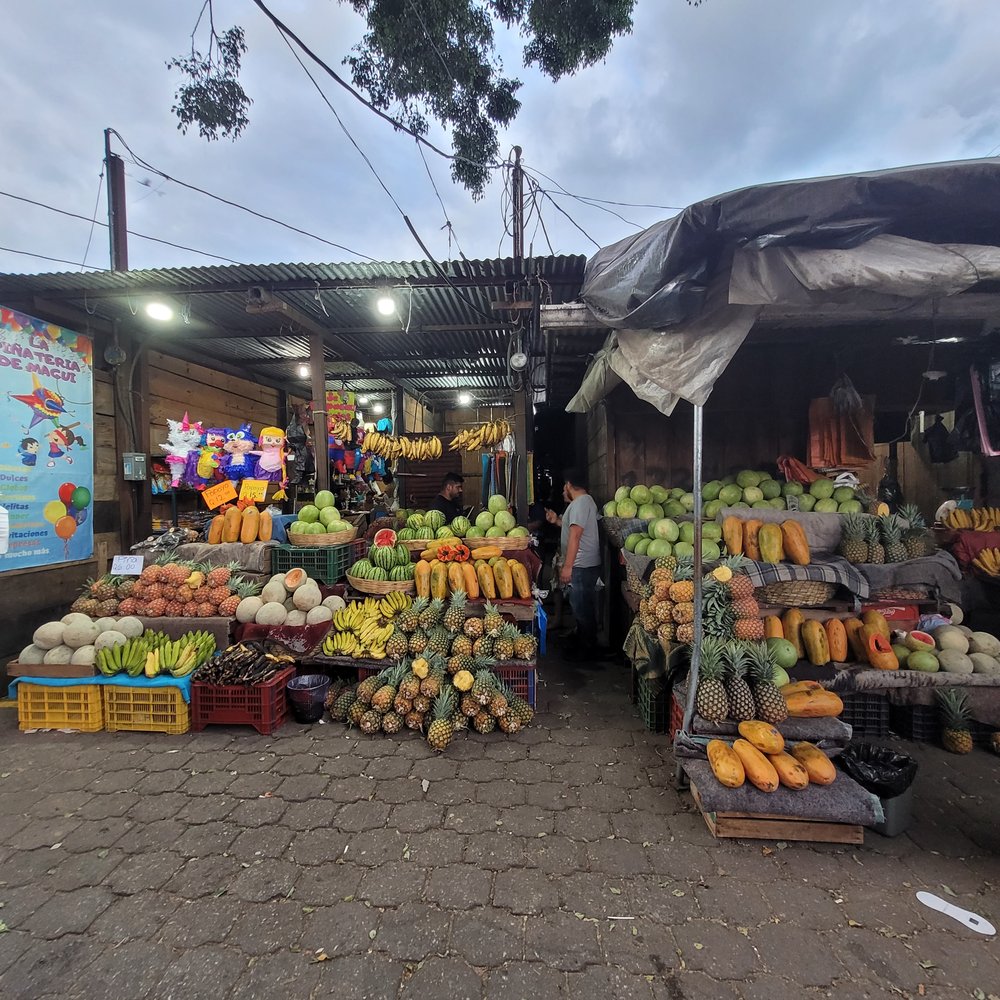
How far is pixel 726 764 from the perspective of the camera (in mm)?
2561

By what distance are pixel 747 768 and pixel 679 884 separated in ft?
2.26

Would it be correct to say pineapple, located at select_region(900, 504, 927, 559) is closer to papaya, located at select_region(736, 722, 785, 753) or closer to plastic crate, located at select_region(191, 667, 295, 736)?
papaya, located at select_region(736, 722, 785, 753)

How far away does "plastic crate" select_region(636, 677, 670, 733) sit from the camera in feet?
11.8

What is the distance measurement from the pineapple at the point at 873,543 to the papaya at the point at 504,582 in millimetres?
2942

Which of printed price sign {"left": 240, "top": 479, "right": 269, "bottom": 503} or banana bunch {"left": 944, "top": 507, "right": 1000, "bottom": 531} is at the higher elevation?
printed price sign {"left": 240, "top": 479, "right": 269, "bottom": 503}

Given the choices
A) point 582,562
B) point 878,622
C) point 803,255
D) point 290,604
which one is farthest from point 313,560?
point 878,622

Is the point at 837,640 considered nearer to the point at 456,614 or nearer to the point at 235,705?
the point at 456,614

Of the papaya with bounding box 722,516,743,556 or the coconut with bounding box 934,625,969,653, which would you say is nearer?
the coconut with bounding box 934,625,969,653

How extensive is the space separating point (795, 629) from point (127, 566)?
19.4 ft

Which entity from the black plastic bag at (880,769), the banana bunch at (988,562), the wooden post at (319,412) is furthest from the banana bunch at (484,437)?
the banana bunch at (988,562)

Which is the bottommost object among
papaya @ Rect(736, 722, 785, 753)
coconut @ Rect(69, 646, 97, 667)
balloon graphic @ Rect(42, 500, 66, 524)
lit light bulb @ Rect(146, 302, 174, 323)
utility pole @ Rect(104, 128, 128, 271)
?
papaya @ Rect(736, 722, 785, 753)

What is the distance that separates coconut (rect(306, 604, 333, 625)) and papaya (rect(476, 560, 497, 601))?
1.38 m

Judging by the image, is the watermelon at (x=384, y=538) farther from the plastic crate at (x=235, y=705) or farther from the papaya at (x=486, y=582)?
the plastic crate at (x=235, y=705)

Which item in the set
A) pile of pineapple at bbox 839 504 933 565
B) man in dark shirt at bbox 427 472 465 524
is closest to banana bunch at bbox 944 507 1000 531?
pile of pineapple at bbox 839 504 933 565
